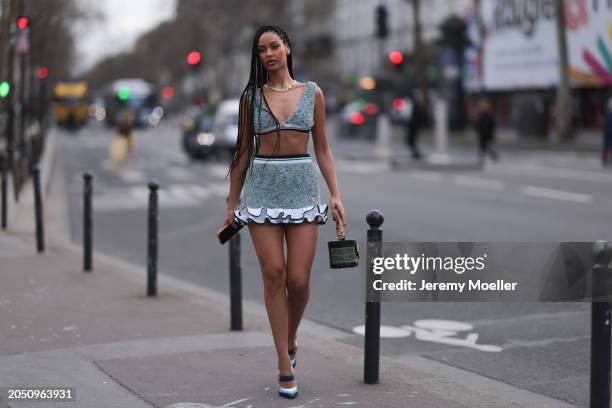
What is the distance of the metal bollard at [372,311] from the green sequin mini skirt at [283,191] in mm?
293

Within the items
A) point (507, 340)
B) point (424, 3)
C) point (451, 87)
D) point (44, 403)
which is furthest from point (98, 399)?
point (424, 3)

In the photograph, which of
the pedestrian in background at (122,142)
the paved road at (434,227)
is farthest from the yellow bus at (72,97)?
the pedestrian in background at (122,142)

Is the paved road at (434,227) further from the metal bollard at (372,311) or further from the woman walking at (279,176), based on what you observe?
the woman walking at (279,176)

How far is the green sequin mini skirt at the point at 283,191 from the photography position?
575 centimetres

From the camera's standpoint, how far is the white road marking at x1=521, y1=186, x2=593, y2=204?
18.9 metres

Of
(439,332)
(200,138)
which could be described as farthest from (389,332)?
(200,138)

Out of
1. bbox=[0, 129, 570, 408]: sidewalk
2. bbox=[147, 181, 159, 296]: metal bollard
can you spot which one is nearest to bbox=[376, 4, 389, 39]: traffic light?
bbox=[0, 129, 570, 408]: sidewalk

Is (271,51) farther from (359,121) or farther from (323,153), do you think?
(359,121)

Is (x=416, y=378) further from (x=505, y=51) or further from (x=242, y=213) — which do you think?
(x=505, y=51)

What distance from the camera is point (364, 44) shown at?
3743 inches

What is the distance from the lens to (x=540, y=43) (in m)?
49.2

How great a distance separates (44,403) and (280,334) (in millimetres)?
1190

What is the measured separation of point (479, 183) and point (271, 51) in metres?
18.0

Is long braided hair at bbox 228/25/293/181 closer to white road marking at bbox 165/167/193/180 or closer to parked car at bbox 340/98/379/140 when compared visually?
white road marking at bbox 165/167/193/180
